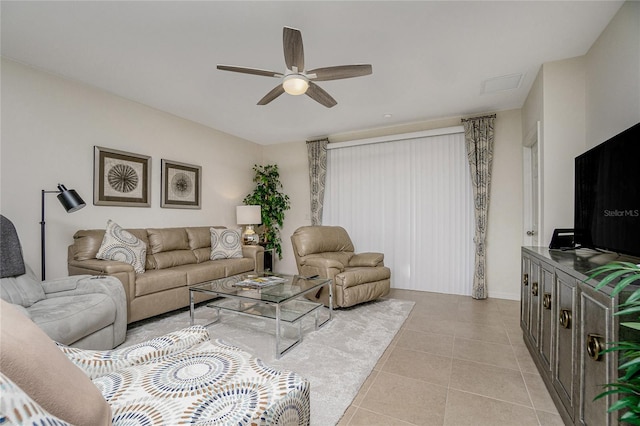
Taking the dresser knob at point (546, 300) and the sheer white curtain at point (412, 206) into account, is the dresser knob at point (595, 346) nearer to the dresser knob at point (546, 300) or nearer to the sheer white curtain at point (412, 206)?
the dresser knob at point (546, 300)

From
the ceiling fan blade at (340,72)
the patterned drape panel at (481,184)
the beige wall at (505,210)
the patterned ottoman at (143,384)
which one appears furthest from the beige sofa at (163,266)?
the beige wall at (505,210)

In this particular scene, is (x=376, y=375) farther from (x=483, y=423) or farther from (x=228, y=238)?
(x=228, y=238)

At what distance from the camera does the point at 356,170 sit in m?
4.95

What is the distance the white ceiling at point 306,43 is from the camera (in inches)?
80.4

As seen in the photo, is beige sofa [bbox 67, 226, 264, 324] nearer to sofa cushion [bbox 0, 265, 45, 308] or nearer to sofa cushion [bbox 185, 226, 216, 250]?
sofa cushion [bbox 185, 226, 216, 250]

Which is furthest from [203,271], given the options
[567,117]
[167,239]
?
[567,117]

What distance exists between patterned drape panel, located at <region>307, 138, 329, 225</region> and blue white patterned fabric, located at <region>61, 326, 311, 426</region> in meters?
3.89

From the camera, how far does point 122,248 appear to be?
120 inches

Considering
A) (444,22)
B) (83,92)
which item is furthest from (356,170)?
(83,92)

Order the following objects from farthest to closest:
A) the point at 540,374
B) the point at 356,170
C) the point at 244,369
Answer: the point at 356,170
the point at 540,374
the point at 244,369

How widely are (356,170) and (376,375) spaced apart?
3486mm

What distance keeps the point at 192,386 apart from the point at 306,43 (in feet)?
8.27

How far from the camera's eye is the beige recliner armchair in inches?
133

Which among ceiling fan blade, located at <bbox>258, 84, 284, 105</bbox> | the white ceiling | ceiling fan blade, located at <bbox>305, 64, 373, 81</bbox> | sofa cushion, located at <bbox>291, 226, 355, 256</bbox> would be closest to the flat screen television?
the white ceiling
